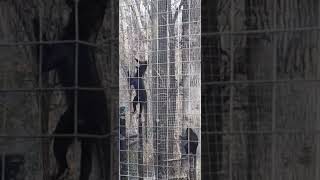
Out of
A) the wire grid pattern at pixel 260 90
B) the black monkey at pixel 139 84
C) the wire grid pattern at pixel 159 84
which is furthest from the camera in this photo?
the black monkey at pixel 139 84

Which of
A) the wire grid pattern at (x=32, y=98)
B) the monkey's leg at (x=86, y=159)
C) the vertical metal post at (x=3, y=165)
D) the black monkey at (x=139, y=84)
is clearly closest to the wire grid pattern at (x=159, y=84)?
the black monkey at (x=139, y=84)

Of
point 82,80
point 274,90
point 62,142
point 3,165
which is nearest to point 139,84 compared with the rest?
point 82,80

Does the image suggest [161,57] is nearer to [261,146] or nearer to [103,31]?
[103,31]

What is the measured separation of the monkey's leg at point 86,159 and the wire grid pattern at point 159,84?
89cm

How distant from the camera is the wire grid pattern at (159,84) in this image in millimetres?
4564

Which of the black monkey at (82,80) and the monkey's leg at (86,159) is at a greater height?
the black monkey at (82,80)

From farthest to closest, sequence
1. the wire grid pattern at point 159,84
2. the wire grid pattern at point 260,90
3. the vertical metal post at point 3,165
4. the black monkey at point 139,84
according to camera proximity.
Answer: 1. the black monkey at point 139,84
2. the wire grid pattern at point 159,84
3. the vertical metal post at point 3,165
4. the wire grid pattern at point 260,90

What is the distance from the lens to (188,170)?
5117 mm

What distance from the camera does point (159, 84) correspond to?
467cm

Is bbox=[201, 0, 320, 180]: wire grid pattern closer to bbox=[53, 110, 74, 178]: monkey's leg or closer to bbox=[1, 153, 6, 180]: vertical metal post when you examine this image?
bbox=[53, 110, 74, 178]: monkey's leg

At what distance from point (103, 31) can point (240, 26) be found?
37.7 inches

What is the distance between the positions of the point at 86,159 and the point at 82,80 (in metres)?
0.55

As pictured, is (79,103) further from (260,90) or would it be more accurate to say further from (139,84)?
(139,84)

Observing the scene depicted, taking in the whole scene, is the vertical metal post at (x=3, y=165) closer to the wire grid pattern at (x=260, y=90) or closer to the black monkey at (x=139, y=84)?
the wire grid pattern at (x=260, y=90)
